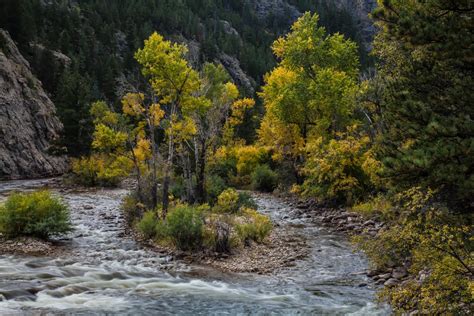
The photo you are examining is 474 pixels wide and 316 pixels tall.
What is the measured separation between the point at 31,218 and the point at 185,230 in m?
5.01

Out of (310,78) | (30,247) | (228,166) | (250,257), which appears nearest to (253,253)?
(250,257)

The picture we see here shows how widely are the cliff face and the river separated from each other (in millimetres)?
A: 25591

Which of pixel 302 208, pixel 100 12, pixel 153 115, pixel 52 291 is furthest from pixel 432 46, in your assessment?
pixel 100 12

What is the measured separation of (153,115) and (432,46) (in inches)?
440

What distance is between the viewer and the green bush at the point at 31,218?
13586 mm

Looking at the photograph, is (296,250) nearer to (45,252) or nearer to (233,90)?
(45,252)

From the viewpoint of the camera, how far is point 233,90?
20781 millimetres

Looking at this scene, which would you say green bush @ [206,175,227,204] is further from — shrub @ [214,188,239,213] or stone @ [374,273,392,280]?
stone @ [374,273,392,280]

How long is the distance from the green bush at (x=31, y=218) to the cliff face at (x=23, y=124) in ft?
79.0

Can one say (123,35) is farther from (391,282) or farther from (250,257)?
(391,282)

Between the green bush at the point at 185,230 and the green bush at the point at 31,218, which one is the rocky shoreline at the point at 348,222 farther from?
the green bush at the point at 31,218

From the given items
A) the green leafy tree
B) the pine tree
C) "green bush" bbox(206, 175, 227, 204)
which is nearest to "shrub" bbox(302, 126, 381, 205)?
the green leafy tree

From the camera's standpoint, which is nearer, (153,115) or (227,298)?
(227,298)

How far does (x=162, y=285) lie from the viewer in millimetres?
10500
